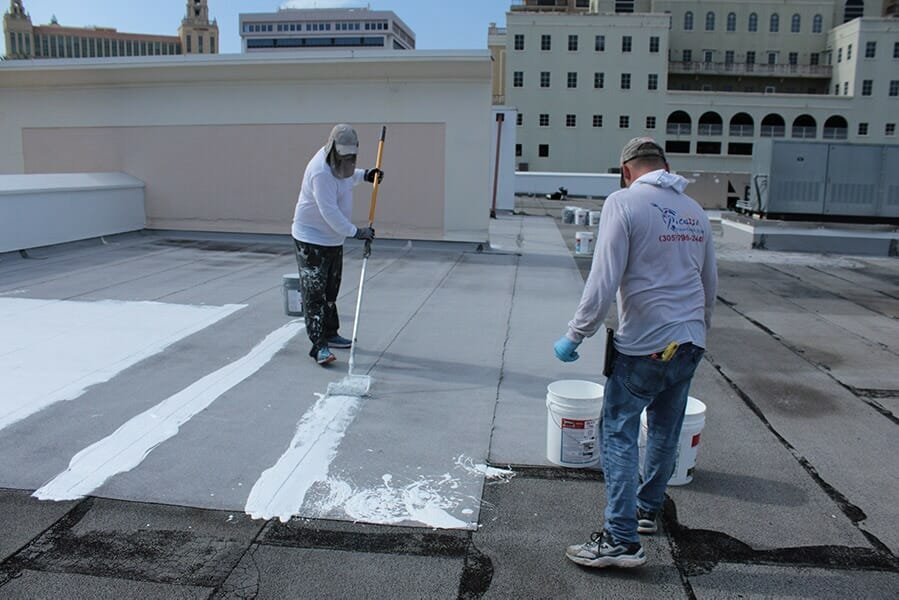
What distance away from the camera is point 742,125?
2628 inches

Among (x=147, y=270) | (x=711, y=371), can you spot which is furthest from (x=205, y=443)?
(x=147, y=270)

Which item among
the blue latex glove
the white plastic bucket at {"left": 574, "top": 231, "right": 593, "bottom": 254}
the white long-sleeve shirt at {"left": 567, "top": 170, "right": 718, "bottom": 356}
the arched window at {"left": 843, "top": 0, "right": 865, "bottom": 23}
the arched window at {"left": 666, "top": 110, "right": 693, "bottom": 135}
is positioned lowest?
the white plastic bucket at {"left": 574, "top": 231, "right": 593, "bottom": 254}

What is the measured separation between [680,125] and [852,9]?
83.8 ft

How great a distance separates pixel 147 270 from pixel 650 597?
9.40 m

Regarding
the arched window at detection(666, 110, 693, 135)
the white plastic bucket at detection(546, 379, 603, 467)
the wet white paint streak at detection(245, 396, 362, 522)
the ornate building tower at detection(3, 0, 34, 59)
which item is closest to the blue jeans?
the white plastic bucket at detection(546, 379, 603, 467)

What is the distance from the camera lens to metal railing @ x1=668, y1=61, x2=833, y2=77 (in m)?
70.6

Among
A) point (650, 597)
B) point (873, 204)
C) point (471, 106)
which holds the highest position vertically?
point (471, 106)

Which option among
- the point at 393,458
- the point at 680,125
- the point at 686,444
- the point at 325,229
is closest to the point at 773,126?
the point at 680,125

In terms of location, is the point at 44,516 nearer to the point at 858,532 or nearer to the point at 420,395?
the point at 420,395

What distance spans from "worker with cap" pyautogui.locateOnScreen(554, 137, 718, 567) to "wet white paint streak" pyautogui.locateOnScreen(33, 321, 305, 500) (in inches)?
105

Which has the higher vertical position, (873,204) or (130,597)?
(873,204)

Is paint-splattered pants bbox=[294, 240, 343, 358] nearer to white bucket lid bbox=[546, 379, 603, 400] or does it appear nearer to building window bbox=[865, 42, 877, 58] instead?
white bucket lid bbox=[546, 379, 603, 400]

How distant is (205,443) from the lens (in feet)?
15.3

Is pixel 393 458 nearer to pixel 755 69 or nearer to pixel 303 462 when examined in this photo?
pixel 303 462
